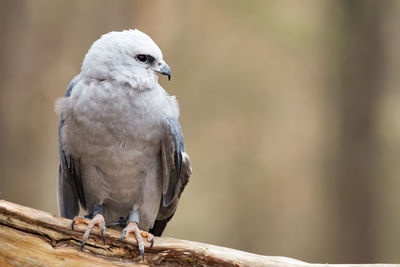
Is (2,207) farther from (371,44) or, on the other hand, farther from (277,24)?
(277,24)

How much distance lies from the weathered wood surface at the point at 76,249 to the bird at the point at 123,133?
Answer: 0.59 ft

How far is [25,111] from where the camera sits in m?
8.65

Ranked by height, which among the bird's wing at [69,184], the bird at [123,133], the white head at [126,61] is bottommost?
the bird's wing at [69,184]

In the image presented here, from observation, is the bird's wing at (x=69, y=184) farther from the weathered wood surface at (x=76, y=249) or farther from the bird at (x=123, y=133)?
the weathered wood surface at (x=76, y=249)

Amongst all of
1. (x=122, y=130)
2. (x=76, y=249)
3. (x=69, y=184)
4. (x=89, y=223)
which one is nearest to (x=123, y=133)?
(x=122, y=130)

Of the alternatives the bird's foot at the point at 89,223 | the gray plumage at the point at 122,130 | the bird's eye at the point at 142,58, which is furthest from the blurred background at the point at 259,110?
the bird's foot at the point at 89,223

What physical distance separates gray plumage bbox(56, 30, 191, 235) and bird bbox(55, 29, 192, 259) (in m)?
0.01

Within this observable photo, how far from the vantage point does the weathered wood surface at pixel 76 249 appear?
4098 millimetres

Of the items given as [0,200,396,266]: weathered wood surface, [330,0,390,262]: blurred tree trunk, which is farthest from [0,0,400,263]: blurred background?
[0,200,396,266]: weathered wood surface

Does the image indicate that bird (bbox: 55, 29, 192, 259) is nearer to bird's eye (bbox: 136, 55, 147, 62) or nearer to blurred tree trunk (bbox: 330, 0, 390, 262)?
bird's eye (bbox: 136, 55, 147, 62)

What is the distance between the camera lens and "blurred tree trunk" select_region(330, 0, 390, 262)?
10.3m

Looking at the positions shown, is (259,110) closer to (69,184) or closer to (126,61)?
(69,184)

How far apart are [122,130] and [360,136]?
6.87 m

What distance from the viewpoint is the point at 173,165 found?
540 cm
